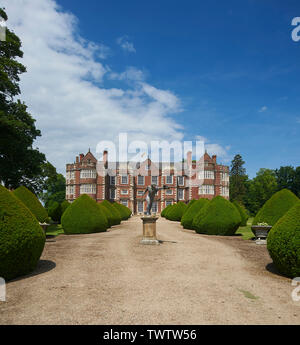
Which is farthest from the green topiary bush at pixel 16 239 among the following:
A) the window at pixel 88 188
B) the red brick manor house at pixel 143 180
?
the window at pixel 88 188

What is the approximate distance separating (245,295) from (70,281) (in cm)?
428

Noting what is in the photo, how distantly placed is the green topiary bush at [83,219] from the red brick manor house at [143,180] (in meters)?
32.8

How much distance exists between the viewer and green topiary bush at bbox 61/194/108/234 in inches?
714

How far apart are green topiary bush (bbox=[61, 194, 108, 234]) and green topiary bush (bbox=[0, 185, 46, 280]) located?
10.4 meters

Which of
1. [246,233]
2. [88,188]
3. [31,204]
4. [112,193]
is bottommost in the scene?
[246,233]

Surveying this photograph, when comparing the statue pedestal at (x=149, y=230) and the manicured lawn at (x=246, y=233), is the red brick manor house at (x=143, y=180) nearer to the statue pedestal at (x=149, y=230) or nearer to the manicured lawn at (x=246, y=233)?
the manicured lawn at (x=246, y=233)

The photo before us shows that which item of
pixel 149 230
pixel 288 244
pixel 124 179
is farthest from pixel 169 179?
pixel 288 244

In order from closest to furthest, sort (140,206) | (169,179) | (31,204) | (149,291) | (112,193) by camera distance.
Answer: (149,291) → (31,204) → (112,193) → (169,179) → (140,206)

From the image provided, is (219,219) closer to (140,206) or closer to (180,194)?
(180,194)

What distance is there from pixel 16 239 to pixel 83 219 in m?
11.4

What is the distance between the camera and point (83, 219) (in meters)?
18.2

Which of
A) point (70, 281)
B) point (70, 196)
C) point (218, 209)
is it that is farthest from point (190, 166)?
point (70, 281)
